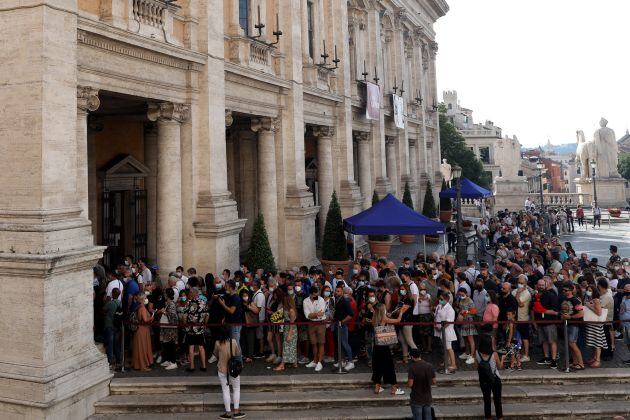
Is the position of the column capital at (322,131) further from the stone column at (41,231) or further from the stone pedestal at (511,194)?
the stone pedestal at (511,194)

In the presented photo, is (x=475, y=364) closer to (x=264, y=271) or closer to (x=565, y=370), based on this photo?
(x=565, y=370)

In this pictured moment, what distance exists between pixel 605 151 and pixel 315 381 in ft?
152

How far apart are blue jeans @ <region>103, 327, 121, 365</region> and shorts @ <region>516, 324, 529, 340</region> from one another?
7959mm

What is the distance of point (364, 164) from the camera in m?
27.1

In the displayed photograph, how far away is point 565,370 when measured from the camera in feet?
33.7

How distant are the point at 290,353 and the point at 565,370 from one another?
5277mm

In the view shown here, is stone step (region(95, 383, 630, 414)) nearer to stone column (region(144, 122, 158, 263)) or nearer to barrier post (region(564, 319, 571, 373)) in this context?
barrier post (region(564, 319, 571, 373))

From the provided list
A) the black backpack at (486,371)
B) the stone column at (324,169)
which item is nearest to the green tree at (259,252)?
the stone column at (324,169)

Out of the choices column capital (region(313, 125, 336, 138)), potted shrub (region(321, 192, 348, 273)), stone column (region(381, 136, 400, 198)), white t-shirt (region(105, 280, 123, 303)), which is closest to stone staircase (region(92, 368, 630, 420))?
white t-shirt (region(105, 280, 123, 303))

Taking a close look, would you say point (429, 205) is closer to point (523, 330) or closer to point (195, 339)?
point (523, 330)

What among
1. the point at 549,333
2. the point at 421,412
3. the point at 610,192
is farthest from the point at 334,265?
the point at 610,192

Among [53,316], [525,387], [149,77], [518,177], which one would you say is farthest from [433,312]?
[518,177]

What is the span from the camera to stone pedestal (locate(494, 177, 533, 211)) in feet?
149

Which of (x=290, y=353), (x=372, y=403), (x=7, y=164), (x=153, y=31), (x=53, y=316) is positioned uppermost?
(x=153, y=31)
